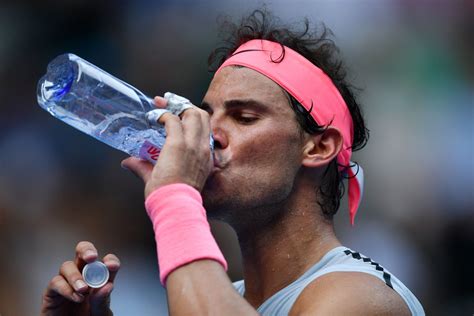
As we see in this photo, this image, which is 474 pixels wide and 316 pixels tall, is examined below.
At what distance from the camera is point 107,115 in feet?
11.2

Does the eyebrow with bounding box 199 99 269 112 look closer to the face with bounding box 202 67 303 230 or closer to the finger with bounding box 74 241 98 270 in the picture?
the face with bounding box 202 67 303 230

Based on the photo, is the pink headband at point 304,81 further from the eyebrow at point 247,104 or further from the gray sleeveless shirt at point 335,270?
the gray sleeveless shirt at point 335,270

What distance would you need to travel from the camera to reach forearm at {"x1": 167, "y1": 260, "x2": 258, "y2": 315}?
2.45 metres

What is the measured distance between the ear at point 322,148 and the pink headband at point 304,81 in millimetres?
35

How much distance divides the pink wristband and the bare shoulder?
1.27 ft

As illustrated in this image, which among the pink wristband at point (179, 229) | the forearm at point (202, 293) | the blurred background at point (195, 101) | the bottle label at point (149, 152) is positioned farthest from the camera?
the blurred background at point (195, 101)

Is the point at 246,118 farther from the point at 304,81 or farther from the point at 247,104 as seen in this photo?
the point at 304,81

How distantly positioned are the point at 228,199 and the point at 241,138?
264 millimetres

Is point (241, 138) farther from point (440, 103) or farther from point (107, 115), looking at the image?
point (440, 103)

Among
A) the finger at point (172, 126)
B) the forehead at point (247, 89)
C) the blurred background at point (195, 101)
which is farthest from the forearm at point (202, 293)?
the blurred background at point (195, 101)

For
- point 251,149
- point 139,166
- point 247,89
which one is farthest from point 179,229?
point 247,89

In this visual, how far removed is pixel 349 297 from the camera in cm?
276

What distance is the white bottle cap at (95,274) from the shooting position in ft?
10.3

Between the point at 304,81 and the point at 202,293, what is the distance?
4.66 feet
